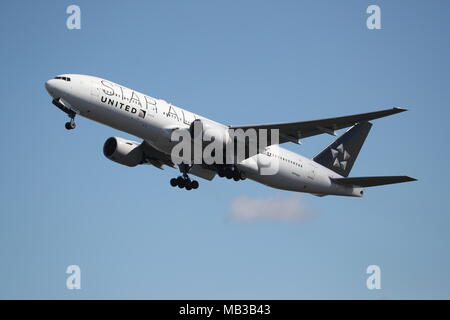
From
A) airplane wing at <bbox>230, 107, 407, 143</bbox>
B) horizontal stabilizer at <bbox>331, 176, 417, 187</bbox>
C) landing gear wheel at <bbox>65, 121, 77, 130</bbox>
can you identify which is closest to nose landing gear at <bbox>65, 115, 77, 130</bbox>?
landing gear wheel at <bbox>65, 121, 77, 130</bbox>

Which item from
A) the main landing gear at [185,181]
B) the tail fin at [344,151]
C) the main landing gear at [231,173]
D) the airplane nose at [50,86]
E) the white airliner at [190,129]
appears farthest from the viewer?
the tail fin at [344,151]

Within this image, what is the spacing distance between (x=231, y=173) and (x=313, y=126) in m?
6.00

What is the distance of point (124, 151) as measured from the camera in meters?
46.0

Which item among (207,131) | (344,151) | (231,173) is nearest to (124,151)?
(231,173)

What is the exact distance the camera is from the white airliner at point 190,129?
38.8 meters

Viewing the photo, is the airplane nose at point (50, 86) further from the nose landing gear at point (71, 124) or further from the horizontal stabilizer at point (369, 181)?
the horizontal stabilizer at point (369, 181)

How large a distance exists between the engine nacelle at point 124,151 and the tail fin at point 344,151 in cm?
1214

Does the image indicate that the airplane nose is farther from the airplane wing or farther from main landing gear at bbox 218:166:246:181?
main landing gear at bbox 218:166:246:181

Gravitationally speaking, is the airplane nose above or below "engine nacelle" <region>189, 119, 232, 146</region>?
above

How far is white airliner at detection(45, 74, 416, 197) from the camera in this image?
1527 inches

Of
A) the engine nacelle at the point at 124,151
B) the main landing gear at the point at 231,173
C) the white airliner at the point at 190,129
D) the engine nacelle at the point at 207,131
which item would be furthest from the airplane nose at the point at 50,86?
the main landing gear at the point at 231,173

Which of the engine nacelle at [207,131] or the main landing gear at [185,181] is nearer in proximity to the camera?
the engine nacelle at [207,131]

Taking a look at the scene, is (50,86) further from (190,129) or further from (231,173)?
(231,173)

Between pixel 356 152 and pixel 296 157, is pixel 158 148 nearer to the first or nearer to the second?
pixel 296 157
